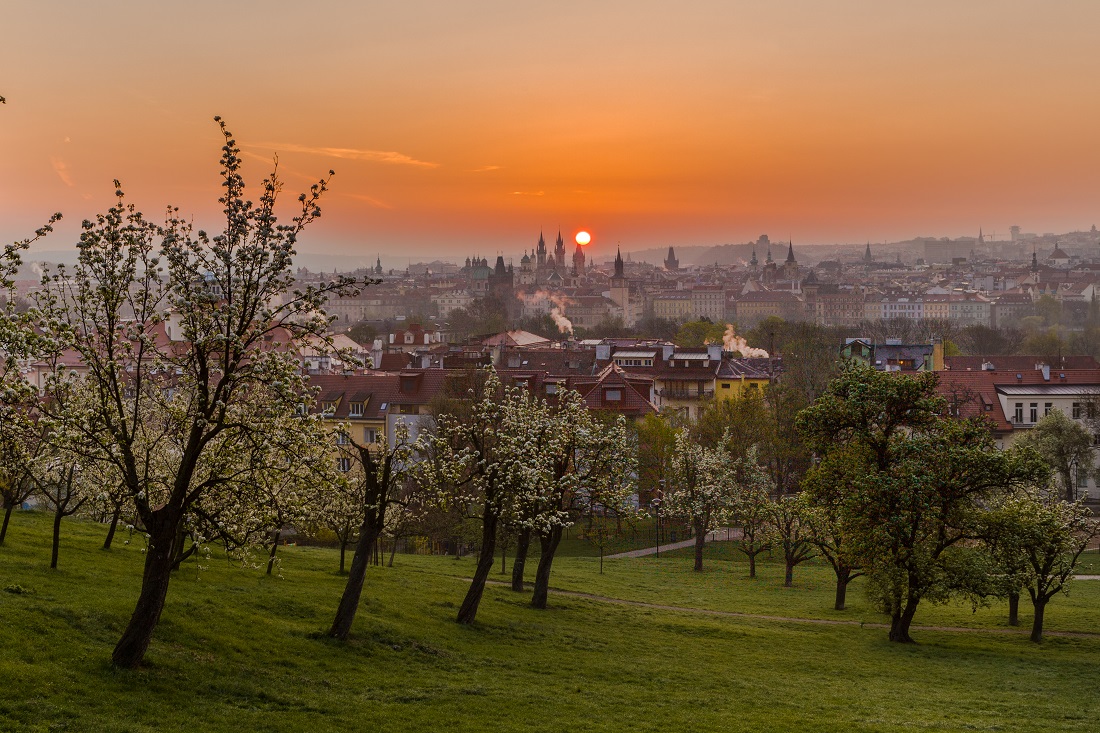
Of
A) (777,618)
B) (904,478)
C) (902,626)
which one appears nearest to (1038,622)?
(902,626)

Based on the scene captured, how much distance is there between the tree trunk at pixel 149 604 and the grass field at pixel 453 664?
0.32 metres

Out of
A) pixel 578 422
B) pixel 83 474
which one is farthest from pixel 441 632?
pixel 83 474

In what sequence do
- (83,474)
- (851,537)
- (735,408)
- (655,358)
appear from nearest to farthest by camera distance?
(83,474)
(851,537)
(735,408)
(655,358)

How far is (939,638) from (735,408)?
3614cm

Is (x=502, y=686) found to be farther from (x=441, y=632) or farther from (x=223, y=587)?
(x=223, y=587)

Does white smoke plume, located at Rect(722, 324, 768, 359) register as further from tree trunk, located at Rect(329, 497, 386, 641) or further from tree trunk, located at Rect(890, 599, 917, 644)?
tree trunk, located at Rect(329, 497, 386, 641)

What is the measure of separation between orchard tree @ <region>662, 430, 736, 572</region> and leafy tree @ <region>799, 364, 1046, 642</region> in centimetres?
1796

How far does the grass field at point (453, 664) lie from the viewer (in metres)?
18.2

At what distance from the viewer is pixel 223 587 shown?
26.6 metres

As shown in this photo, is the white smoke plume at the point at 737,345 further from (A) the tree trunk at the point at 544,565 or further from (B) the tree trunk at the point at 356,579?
(B) the tree trunk at the point at 356,579

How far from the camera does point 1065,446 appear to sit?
6406 cm

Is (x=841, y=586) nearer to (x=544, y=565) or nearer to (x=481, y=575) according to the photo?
(x=544, y=565)

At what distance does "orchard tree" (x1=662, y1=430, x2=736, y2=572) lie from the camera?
171 ft

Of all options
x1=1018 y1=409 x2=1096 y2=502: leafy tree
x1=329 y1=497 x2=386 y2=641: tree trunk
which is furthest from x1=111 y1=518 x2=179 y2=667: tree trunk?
x1=1018 y1=409 x2=1096 y2=502: leafy tree
